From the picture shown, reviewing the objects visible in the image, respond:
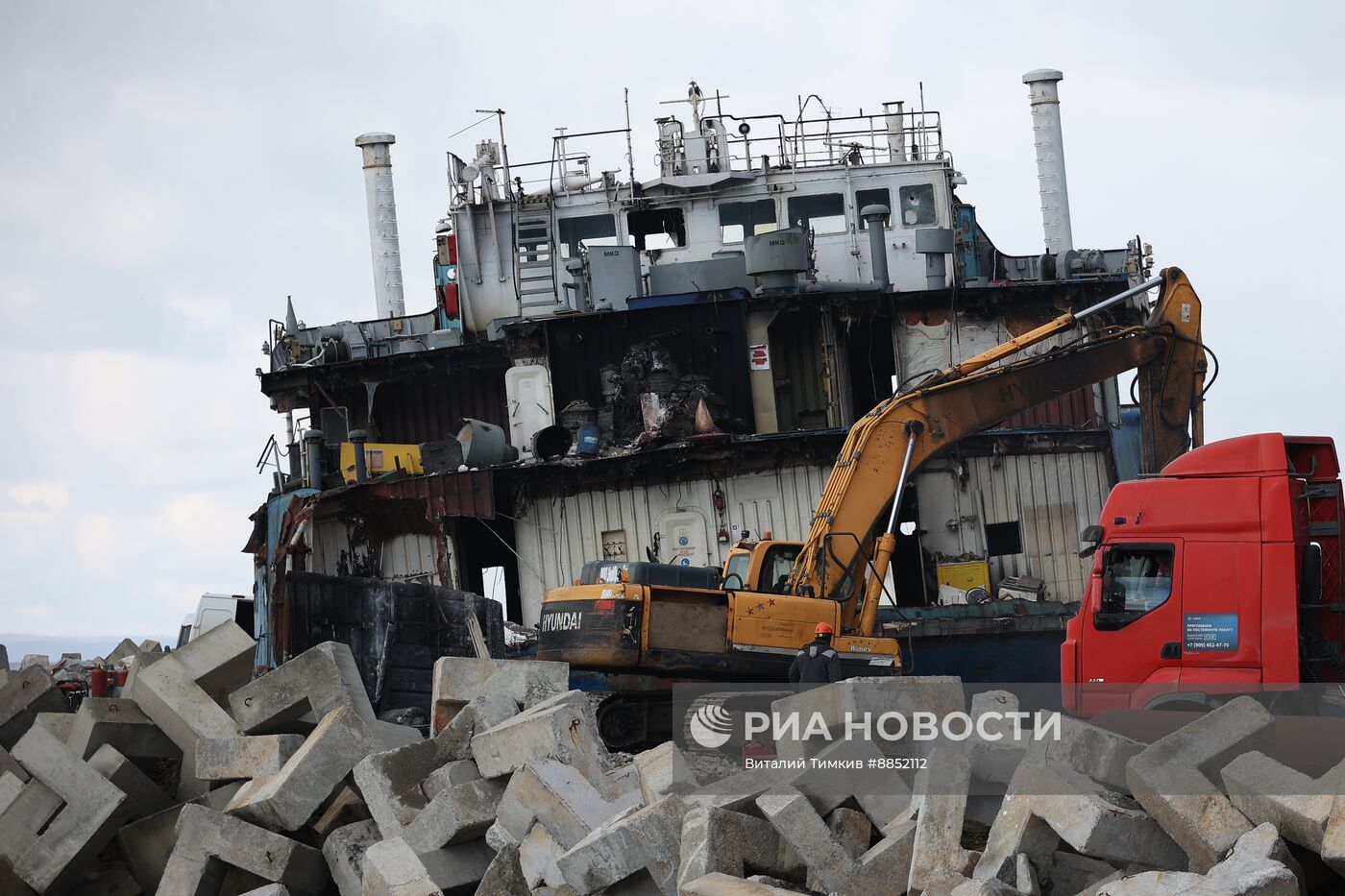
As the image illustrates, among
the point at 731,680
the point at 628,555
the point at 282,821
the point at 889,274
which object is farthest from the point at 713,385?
the point at 282,821

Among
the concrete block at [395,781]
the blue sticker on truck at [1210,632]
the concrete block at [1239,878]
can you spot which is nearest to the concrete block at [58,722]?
the concrete block at [395,781]

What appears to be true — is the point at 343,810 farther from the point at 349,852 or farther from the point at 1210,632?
the point at 1210,632

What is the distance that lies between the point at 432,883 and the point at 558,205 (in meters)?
21.4

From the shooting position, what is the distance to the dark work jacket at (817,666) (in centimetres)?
1500

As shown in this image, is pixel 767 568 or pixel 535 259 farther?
pixel 535 259

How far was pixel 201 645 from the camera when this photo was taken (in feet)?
52.8

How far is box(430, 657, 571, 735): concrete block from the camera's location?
13781mm

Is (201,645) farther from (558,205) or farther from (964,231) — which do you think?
(964,231)

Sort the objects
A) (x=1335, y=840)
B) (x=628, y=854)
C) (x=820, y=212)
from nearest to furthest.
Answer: (x=1335, y=840)
(x=628, y=854)
(x=820, y=212)

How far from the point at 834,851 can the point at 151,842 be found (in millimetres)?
6739

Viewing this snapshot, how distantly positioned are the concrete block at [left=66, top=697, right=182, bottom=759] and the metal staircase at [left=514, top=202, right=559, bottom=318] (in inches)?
655

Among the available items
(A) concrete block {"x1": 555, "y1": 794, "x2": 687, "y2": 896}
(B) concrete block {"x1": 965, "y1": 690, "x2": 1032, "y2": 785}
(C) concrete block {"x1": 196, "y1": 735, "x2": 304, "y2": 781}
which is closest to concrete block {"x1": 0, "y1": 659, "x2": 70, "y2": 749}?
(C) concrete block {"x1": 196, "y1": 735, "x2": 304, "y2": 781}

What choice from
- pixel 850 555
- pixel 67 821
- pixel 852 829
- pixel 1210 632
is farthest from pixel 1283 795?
pixel 67 821

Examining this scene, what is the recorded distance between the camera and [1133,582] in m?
14.1
